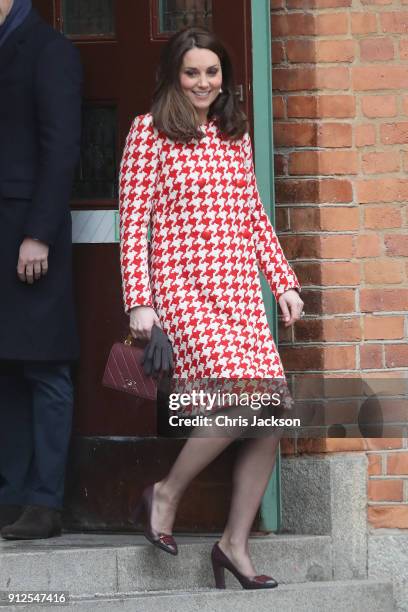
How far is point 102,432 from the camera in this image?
5480mm

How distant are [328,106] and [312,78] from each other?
118 mm

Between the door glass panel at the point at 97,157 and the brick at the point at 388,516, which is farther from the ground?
the door glass panel at the point at 97,157

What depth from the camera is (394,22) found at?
5.46 m

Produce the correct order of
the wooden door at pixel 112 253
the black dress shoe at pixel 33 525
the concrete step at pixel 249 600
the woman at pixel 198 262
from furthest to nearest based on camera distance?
the wooden door at pixel 112 253
the black dress shoe at pixel 33 525
the woman at pixel 198 262
the concrete step at pixel 249 600

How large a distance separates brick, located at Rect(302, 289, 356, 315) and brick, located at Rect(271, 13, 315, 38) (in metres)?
0.95

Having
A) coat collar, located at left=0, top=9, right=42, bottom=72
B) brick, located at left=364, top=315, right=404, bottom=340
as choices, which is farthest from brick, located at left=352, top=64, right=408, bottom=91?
coat collar, located at left=0, top=9, right=42, bottom=72

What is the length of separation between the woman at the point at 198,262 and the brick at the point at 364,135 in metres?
0.63

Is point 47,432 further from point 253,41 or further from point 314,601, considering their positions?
point 253,41

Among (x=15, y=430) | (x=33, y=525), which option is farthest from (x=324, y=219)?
(x=33, y=525)

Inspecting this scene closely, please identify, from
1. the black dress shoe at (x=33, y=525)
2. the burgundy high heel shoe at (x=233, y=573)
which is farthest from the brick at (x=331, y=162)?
the black dress shoe at (x=33, y=525)

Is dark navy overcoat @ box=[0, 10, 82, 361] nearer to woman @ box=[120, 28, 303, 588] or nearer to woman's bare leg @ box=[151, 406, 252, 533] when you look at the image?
woman @ box=[120, 28, 303, 588]

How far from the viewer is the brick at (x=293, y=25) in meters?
5.43

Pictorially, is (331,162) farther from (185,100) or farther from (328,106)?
(185,100)

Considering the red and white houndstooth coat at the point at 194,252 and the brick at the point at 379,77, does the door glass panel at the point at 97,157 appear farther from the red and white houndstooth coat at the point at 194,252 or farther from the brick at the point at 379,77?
the brick at the point at 379,77
